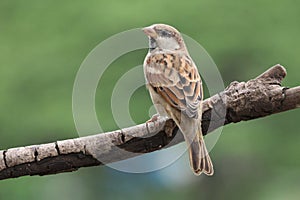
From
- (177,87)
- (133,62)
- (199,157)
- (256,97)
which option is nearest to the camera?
(256,97)

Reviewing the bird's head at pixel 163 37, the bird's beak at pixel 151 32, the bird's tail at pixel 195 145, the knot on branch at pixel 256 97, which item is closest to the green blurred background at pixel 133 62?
the bird's head at pixel 163 37

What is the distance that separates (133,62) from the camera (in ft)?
23.9

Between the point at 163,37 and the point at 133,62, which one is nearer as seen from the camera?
the point at 163,37

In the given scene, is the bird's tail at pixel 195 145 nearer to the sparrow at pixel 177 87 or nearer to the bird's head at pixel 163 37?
the sparrow at pixel 177 87

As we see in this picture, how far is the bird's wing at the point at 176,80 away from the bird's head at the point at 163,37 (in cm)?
9

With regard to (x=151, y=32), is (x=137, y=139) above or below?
below

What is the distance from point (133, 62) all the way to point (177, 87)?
3.62 meters

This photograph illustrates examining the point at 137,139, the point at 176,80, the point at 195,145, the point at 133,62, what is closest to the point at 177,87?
the point at 176,80

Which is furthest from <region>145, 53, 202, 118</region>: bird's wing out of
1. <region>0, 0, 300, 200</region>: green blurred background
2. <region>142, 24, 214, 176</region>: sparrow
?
<region>0, 0, 300, 200</region>: green blurred background

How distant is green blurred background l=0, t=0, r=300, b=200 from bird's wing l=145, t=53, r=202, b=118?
332cm

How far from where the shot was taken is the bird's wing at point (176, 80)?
3.54 m

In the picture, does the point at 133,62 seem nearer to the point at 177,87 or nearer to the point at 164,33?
the point at 164,33

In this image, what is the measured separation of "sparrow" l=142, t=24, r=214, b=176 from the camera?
3.43 metres

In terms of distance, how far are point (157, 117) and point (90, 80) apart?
8.71ft
